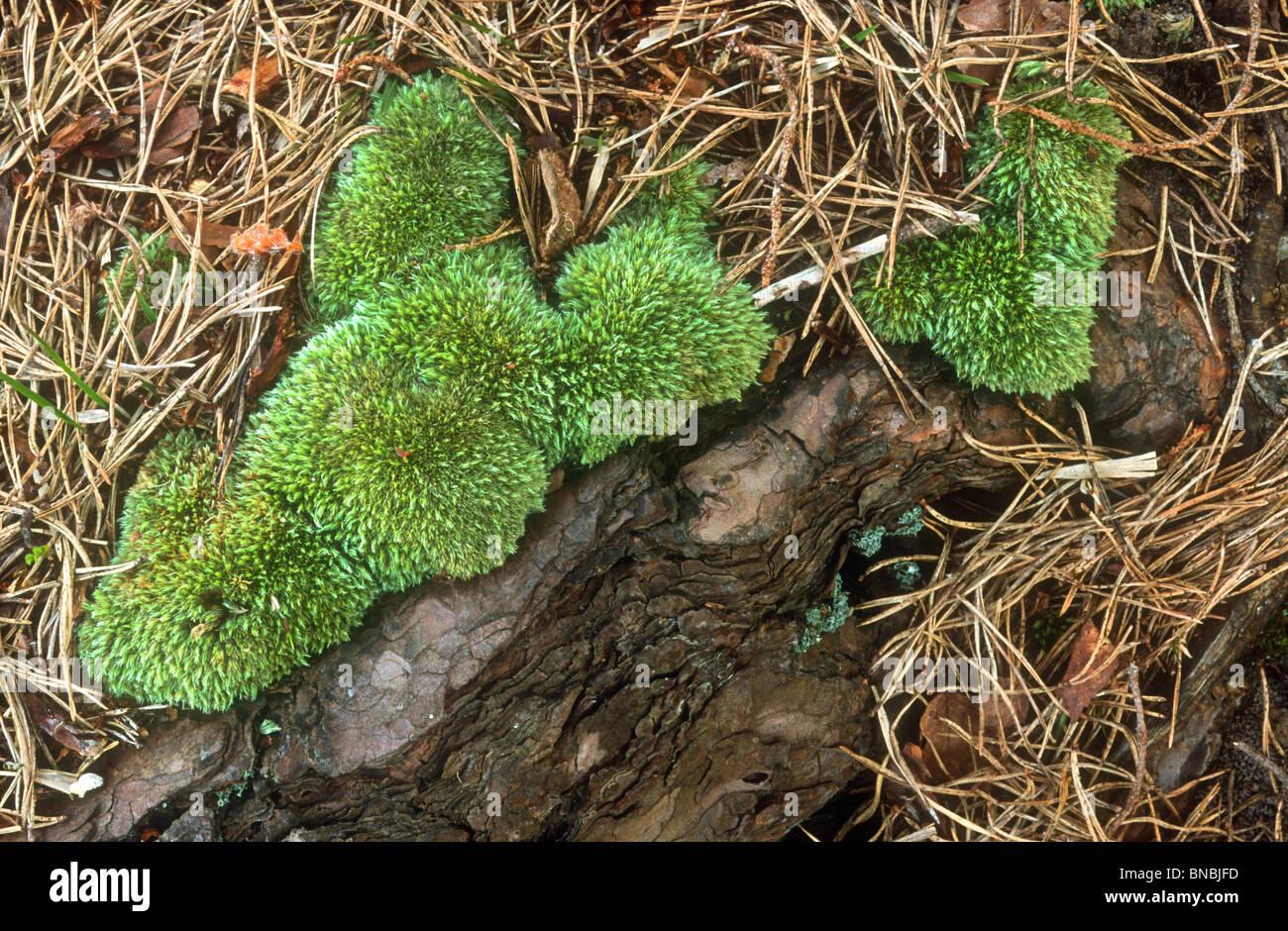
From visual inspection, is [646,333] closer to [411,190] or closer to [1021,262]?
[411,190]

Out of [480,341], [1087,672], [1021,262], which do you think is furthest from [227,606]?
[1087,672]

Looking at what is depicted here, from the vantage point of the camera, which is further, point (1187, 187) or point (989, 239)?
point (1187, 187)

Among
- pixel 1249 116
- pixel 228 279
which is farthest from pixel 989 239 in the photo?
pixel 228 279

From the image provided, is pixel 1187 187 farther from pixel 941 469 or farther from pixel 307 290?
pixel 307 290

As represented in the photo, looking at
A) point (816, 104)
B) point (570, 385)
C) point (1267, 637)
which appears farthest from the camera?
point (1267, 637)

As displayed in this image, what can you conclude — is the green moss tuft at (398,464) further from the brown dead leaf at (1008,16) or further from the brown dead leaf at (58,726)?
the brown dead leaf at (1008,16)

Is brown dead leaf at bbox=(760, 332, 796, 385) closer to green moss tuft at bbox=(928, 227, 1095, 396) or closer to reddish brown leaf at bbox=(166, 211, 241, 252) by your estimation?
green moss tuft at bbox=(928, 227, 1095, 396)
